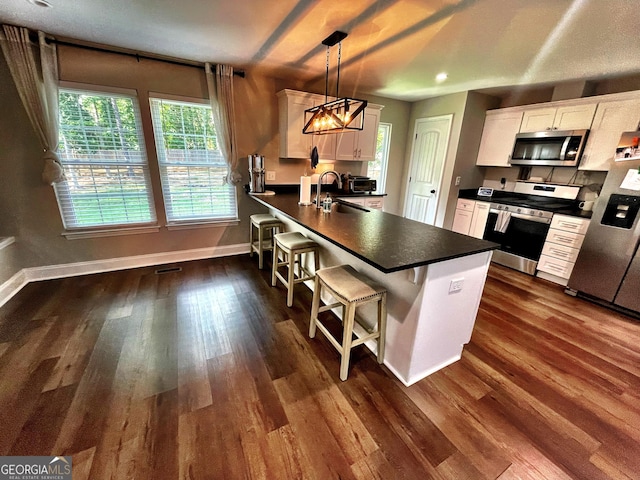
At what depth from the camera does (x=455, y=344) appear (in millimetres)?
1892

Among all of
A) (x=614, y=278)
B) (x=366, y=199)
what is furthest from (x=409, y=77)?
(x=614, y=278)

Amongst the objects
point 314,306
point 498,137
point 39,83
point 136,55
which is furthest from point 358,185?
point 39,83

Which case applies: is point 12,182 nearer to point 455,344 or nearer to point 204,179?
point 204,179

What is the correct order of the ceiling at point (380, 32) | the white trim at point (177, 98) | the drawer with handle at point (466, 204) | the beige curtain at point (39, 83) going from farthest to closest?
the drawer with handle at point (466, 204), the white trim at point (177, 98), the beige curtain at point (39, 83), the ceiling at point (380, 32)

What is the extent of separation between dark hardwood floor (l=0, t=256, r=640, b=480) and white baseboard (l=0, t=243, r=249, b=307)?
263 millimetres

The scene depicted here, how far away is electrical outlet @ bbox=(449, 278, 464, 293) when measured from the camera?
64.2 inches

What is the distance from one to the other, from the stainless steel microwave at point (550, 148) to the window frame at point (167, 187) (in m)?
4.13

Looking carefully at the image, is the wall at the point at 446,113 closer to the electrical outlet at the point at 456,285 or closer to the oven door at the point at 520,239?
the oven door at the point at 520,239

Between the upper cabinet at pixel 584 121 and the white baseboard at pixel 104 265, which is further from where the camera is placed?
the upper cabinet at pixel 584 121

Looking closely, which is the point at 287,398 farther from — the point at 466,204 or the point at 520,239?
the point at 466,204

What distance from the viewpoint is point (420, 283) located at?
60.5 inches

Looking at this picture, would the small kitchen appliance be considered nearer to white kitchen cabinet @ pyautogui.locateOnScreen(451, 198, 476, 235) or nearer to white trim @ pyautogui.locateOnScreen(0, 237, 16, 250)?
white kitchen cabinet @ pyautogui.locateOnScreen(451, 198, 476, 235)

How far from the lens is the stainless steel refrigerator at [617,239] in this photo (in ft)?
8.38

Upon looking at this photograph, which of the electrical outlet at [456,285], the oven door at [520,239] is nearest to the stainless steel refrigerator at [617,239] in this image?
the oven door at [520,239]
